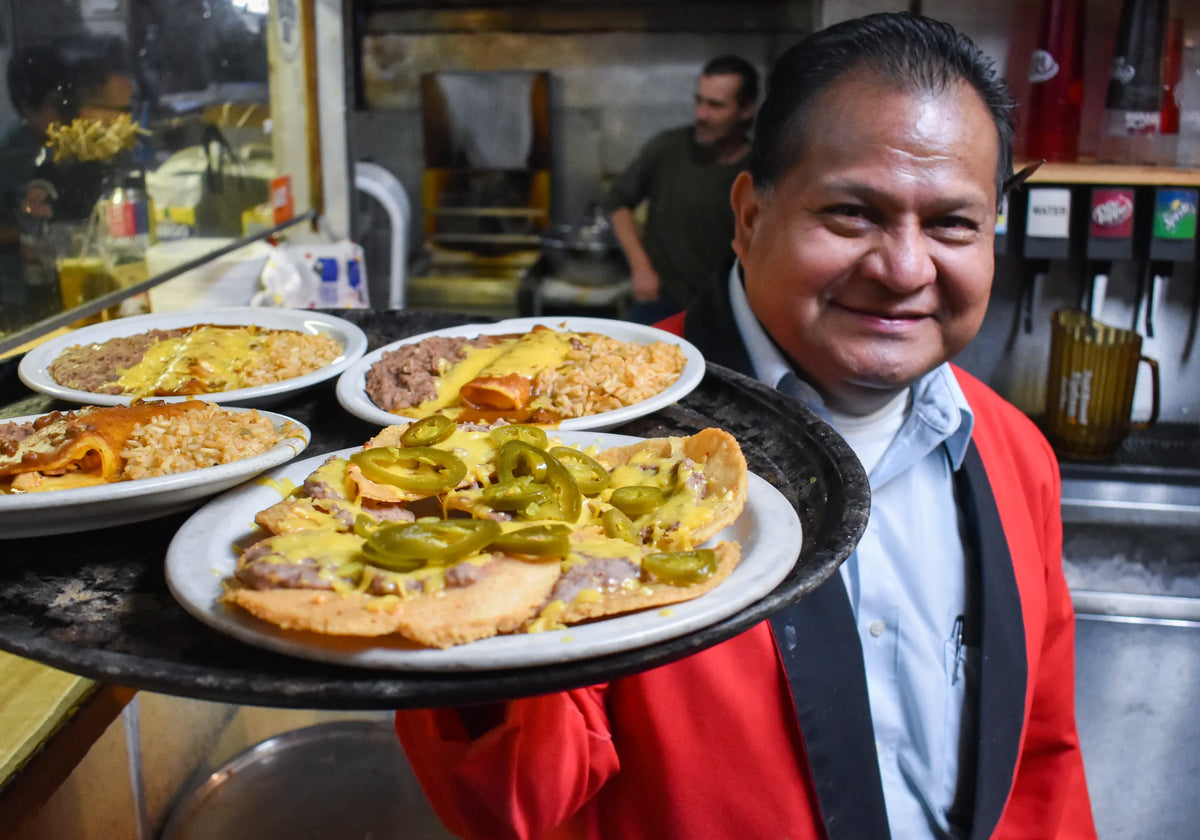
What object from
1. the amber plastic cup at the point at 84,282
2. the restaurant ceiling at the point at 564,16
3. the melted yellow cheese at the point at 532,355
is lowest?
the melted yellow cheese at the point at 532,355

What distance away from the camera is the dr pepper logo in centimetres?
292

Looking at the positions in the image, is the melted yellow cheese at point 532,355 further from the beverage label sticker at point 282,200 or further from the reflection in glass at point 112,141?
the beverage label sticker at point 282,200

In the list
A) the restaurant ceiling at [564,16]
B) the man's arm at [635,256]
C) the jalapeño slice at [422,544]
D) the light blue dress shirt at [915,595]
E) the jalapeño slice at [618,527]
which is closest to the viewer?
the jalapeño slice at [422,544]

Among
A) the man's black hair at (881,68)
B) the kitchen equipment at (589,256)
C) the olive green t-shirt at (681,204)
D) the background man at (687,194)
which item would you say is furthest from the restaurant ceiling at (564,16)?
the man's black hair at (881,68)

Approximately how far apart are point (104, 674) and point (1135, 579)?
302 cm

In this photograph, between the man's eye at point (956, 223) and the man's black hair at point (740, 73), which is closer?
the man's eye at point (956, 223)

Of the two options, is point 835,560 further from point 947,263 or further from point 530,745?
point 947,263

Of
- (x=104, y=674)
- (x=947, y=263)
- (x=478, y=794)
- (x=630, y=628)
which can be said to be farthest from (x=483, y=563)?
(x=947, y=263)

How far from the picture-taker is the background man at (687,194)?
4.84 meters

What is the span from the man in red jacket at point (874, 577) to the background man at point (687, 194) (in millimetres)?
3085

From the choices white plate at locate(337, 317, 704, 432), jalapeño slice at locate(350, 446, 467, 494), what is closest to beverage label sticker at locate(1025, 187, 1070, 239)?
white plate at locate(337, 317, 704, 432)

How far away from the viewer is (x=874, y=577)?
1644mm

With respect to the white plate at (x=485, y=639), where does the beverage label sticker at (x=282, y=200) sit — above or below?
above

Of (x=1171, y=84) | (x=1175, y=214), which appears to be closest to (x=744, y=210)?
(x=1175, y=214)
